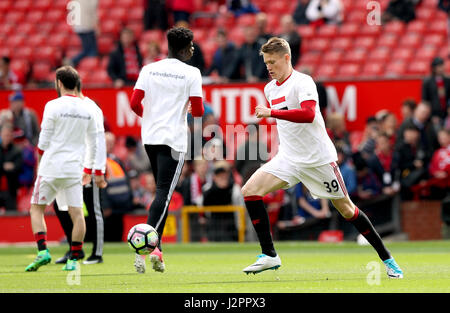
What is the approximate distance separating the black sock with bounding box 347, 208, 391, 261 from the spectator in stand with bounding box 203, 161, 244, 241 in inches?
276

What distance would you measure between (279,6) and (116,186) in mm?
9102

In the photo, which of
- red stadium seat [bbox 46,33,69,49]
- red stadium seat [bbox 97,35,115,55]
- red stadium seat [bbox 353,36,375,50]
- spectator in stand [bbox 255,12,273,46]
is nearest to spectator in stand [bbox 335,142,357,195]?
spectator in stand [bbox 255,12,273,46]

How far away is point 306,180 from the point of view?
8.91 meters

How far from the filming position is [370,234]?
868cm

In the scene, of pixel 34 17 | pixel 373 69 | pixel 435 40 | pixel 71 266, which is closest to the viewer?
pixel 71 266

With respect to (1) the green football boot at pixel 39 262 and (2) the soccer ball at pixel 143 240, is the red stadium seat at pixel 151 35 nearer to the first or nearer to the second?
(1) the green football boot at pixel 39 262

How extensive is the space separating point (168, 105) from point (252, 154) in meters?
6.82

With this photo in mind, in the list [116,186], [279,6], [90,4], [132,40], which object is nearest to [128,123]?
[132,40]

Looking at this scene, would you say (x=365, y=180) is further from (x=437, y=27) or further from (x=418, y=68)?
(x=437, y=27)

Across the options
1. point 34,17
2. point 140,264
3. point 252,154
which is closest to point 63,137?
point 140,264

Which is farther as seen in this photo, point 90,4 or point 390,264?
point 90,4

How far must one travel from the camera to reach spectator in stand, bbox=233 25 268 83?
17516 mm

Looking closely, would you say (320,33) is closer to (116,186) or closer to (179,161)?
(116,186)

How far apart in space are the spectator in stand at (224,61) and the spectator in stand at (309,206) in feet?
9.81
